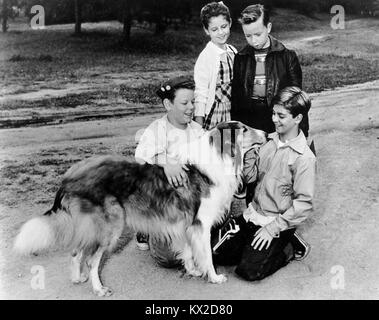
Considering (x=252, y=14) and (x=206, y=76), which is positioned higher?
(x=252, y=14)

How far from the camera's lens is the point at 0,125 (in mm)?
6023

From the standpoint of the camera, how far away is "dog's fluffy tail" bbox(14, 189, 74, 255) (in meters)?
3.17

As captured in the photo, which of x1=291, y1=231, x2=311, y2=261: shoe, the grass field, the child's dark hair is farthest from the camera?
the grass field

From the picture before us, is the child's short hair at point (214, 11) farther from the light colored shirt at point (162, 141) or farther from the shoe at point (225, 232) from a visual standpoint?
the shoe at point (225, 232)

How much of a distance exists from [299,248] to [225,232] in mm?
651

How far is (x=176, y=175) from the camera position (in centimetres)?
330

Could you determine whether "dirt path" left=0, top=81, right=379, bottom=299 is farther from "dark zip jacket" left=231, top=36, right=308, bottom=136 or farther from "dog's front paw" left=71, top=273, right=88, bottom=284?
"dark zip jacket" left=231, top=36, right=308, bottom=136

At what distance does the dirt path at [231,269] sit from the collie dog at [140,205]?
0.75 ft

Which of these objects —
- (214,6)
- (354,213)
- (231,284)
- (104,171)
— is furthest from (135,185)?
(354,213)

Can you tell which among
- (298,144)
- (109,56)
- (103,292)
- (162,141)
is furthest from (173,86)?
(109,56)

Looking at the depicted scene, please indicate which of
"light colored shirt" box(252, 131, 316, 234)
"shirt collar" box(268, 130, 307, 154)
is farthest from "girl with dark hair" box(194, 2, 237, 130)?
"shirt collar" box(268, 130, 307, 154)

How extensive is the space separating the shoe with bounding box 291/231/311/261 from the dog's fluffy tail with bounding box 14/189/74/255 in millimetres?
1871

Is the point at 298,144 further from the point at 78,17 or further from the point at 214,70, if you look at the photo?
the point at 78,17
